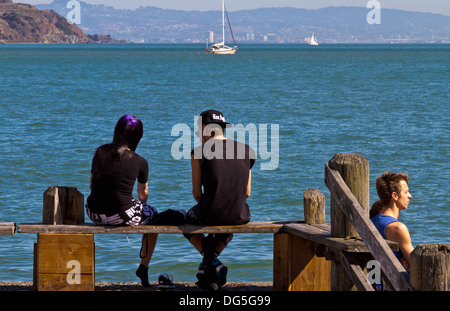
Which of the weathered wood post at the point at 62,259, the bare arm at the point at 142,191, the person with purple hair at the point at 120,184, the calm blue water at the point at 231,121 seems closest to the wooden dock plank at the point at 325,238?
the person with purple hair at the point at 120,184

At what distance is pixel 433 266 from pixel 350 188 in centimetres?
154

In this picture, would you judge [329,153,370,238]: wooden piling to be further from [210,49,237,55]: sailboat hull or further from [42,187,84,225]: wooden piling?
[210,49,237,55]: sailboat hull

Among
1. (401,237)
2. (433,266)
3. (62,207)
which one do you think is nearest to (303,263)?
(401,237)

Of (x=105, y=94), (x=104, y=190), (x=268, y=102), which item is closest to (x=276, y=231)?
(x=104, y=190)

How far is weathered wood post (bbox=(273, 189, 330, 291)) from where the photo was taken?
629cm

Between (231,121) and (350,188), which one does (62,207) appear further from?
(231,121)

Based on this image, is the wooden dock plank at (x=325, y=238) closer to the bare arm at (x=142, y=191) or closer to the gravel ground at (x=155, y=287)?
A: the gravel ground at (x=155, y=287)

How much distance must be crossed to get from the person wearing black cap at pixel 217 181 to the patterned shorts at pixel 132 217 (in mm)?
305

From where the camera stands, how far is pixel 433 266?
4.05 metres
